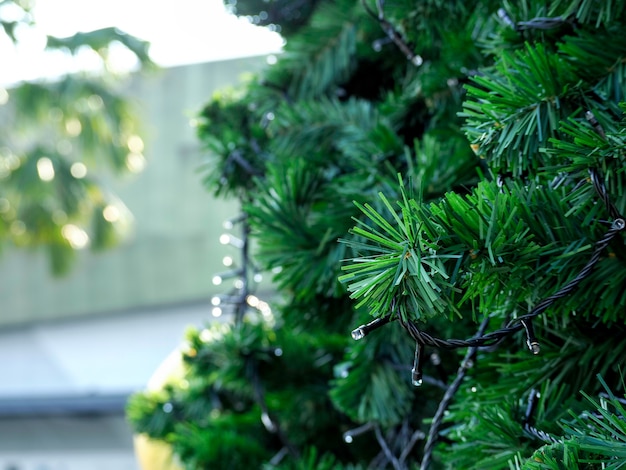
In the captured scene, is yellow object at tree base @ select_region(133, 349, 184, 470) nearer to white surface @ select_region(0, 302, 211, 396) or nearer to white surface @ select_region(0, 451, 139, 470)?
white surface @ select_region(0, 451, 139, 470)

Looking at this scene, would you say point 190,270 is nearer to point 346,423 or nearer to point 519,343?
point 346,423

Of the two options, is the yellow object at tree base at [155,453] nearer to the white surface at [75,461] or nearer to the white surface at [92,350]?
the white surface at [75,461]

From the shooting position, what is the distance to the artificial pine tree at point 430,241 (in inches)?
7.0

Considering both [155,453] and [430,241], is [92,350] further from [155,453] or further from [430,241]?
[430,241]

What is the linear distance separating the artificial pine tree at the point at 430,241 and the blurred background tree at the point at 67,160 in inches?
57.9

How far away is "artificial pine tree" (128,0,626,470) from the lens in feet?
0.58

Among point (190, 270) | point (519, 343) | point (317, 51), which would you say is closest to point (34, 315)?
point (190, 270)

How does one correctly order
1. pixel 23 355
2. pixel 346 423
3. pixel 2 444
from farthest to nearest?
pixel 23 355 → pixel 2 444 → pixel 346 423

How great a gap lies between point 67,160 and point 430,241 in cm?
197

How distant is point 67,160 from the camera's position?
2.00m

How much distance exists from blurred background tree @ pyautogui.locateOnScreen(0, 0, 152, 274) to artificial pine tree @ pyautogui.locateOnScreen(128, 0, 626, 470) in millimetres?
1472

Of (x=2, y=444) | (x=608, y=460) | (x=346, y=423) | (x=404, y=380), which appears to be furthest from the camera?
(x=2, y=444)

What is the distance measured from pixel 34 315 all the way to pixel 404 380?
1.74 metres

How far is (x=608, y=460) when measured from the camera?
6.7 inches
